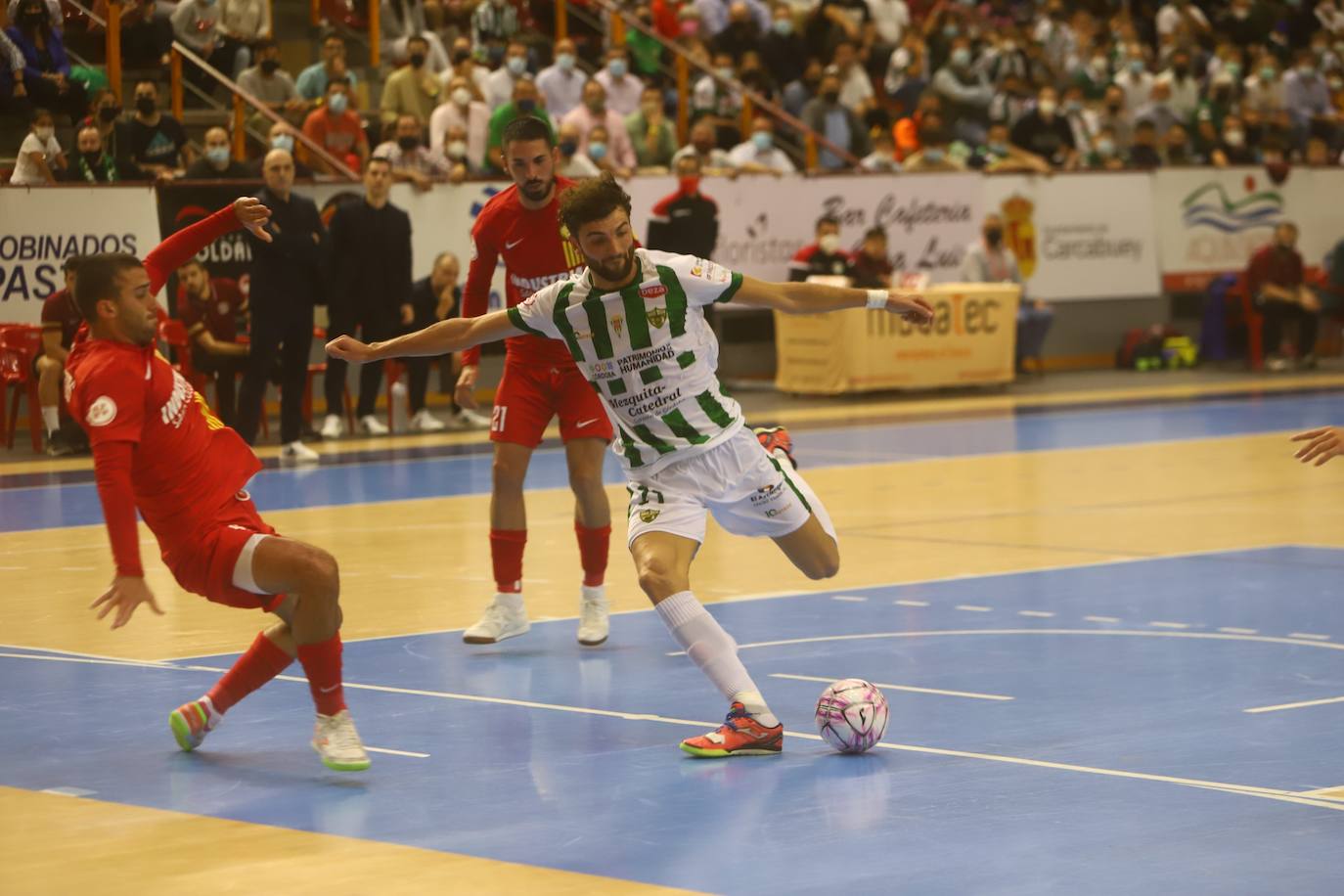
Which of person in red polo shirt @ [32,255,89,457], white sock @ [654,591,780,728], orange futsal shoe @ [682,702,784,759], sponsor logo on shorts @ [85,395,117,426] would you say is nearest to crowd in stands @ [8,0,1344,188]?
person in red polo shirt @ [32,255,89,457]

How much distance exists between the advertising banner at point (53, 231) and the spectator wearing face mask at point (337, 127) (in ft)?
9.39

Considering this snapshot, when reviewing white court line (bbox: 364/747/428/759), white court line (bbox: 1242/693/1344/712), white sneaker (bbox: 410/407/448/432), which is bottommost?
white court line (bbox: 1242/693/1344/712)

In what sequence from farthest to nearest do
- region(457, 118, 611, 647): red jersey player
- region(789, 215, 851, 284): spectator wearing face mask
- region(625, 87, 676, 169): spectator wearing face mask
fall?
region(625, 87, 676, 169): spectator wearing face mask → region(789, 215, 851, 284): spectator wearing face mask → region(457, 118, 611, 647): red jersey player

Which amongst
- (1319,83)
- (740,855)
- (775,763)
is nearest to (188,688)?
(775,763)

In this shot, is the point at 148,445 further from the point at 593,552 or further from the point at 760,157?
the point at 760,157

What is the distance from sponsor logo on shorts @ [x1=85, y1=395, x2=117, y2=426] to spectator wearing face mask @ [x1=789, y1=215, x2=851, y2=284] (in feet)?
58.5

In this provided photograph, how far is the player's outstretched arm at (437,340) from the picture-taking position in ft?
25.9

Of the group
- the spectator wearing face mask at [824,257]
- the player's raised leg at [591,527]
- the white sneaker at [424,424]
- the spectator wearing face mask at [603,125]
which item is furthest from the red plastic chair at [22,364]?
the player's raised leg at [591,527]

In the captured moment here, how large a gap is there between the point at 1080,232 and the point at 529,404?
61.2 ft

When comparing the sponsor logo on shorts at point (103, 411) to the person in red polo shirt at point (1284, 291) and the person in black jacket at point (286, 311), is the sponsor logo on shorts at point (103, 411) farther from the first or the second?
the person in red polo shirt at point (1284, 291)

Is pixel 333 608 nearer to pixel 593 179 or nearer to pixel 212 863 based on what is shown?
pixel 212 863

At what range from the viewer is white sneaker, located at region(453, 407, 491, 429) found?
21.4 meters

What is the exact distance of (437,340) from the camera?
8.06 m

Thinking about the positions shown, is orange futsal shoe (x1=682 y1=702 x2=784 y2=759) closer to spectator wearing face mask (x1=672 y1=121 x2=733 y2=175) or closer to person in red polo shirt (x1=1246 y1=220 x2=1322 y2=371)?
spectator wearing face mask (x1=672 y1=121 x2=733 y2=175)
